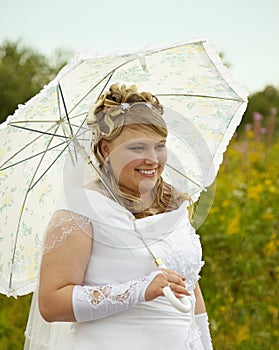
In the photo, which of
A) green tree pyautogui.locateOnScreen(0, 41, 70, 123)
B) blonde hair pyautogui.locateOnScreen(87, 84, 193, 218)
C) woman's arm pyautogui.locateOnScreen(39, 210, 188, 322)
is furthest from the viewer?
green tree pyautogui.locateOnScreen(0, 41, 70, 123)

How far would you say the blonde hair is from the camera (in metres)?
2.00

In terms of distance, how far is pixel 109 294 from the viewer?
75.3 inches

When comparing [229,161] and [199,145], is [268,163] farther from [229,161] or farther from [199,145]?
[199,145]

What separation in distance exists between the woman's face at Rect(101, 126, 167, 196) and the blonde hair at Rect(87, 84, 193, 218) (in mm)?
18

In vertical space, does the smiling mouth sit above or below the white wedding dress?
above

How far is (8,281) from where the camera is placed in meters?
2.29

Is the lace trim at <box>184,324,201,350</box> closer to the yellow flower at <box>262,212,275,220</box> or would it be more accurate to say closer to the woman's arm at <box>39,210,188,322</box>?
the woman's arm at <box>39,210,188,322</box>

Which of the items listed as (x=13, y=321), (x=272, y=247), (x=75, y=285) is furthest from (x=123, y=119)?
(x=272, y=247)

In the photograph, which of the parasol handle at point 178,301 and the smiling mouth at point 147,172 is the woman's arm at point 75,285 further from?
the smiling mouth at point 147,172

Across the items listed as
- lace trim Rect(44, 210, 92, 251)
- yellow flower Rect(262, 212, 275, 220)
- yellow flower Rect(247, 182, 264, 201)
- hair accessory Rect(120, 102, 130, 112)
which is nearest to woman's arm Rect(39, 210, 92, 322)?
lace trim Rect(44, 210, 92, 251)

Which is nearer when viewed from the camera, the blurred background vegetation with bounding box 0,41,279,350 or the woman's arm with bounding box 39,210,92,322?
the woman's arm with bounding box 39,210,92,322

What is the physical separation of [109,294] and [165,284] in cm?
17

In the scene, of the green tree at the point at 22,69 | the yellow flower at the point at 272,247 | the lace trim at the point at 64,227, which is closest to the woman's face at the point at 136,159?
the lace trim at the point at 64,227

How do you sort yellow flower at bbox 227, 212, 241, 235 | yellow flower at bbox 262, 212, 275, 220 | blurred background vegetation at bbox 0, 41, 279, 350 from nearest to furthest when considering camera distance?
blurred background vegetation at bbox 0, 41, 279, 350
yellow flower at bbox 227, 212, 241, 235
yellow flower at bbox 262, 212, 275, 220
